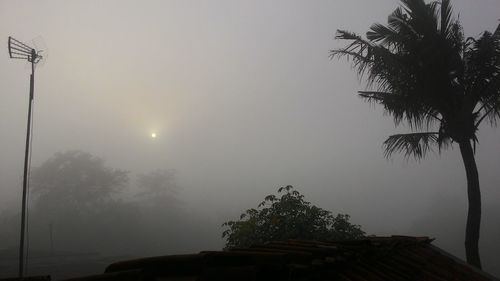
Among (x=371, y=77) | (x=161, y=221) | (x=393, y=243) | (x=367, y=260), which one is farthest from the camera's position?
(x=161, y=221)

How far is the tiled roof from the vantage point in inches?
113

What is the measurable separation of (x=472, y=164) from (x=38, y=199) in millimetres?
63489

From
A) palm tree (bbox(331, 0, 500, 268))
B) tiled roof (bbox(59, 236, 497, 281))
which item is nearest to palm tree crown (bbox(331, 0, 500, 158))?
palm tree (bbox(331, 0, 500, 268))

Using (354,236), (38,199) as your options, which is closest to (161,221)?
(38,199)

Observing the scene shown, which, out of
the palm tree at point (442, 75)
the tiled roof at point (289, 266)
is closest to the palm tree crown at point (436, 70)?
the palm tree at point (442, 75)

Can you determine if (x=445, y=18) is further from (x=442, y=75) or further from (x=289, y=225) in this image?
(x=289, y=225)

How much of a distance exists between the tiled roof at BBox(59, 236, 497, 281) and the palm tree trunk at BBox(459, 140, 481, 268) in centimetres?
582

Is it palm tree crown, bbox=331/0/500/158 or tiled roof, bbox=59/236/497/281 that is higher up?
palm tree crown, bbox=331/0/500/158

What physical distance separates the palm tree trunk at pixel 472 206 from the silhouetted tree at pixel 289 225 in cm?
325

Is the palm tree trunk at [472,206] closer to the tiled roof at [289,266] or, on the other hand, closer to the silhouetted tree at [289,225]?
the silhouetted tree at [289,225]

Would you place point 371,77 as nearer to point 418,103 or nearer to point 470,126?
point 418,103

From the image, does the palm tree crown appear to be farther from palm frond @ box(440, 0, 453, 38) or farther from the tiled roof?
the tiled roof

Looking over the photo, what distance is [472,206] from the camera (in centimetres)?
1098

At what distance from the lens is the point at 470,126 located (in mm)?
11148
